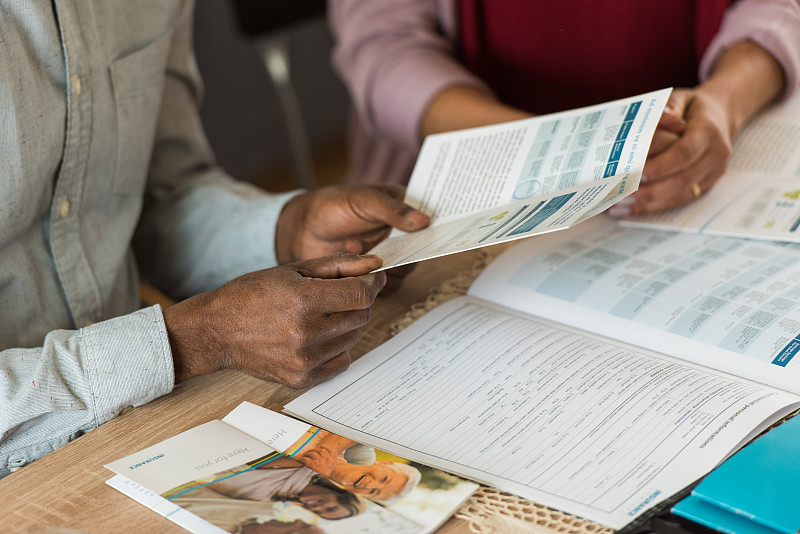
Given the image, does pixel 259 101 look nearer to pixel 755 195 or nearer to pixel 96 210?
pixel 96 210

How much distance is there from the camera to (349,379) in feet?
2.21

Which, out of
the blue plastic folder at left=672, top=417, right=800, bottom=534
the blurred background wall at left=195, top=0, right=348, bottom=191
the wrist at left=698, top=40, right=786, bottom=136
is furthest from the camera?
the blurred background wall at left=195, top=0, right=348, bottom=191

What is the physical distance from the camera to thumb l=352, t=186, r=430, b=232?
0.76 m

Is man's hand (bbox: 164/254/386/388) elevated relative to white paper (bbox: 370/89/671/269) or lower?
lower

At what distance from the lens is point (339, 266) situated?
66cm

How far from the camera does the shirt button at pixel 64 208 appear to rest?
83 cm

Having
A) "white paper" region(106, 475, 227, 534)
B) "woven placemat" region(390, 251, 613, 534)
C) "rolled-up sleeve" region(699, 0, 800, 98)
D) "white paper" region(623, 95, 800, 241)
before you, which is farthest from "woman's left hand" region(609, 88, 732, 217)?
"white paper" region(106, 475, 227, 534)

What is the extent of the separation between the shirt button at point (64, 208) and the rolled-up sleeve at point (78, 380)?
209 millimetres

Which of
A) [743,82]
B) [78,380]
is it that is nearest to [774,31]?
[743,82]

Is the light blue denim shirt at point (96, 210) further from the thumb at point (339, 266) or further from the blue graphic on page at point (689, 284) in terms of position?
the blue graphic on page at point (689, 284)

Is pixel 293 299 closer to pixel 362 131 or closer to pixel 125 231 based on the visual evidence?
pixel 125 231

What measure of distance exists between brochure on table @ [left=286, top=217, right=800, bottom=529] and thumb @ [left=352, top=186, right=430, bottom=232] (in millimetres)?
89

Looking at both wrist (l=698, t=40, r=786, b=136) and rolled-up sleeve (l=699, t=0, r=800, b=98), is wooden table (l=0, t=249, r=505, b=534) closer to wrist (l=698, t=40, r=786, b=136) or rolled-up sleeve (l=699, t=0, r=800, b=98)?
wrist (l=698, t=40, r=786, b=136)

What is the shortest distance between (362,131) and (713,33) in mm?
628
